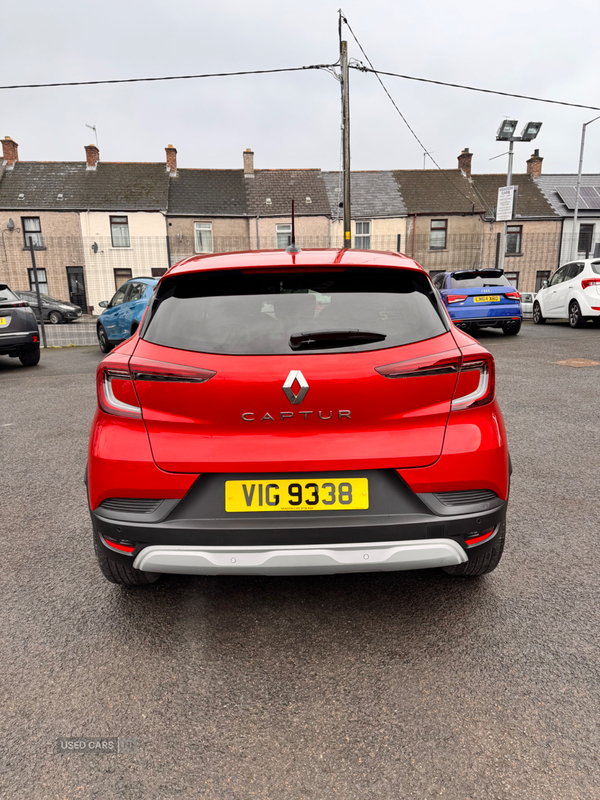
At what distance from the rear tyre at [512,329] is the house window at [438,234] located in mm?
24131

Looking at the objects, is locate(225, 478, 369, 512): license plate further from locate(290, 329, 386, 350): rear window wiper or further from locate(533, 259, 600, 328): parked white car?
locate(533, 259, 600, 328): parked white car

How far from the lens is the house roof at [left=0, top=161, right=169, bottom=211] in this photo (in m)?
34.9

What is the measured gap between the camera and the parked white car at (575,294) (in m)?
14.0

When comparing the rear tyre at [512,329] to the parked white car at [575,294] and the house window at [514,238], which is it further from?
the house window at [514,238]

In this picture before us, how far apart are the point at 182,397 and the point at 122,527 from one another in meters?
0.56

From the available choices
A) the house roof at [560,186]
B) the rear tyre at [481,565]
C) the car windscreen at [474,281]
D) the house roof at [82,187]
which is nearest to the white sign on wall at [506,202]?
the car windscreen at [474,281]

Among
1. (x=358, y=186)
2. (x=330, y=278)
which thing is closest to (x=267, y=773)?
(x=330, y=278)

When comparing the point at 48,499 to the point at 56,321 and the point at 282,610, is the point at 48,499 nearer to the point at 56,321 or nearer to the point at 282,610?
the point at 282,610

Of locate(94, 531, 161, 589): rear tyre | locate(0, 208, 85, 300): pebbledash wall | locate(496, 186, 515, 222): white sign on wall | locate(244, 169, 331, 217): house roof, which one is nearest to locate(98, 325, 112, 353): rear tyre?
locate(94, 531, 161, 589): rear tyre

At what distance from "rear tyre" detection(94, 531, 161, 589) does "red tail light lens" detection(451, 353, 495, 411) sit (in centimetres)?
155

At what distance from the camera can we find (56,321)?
28.6m

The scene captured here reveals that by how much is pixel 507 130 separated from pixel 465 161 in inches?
560

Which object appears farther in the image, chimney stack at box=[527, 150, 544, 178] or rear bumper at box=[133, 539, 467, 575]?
chimney stack at box=[527, 150, 544, 178]

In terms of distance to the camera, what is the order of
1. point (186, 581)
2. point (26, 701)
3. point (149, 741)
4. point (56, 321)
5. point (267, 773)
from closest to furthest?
point (267, 773) < point (149, 741) < point (26, 701) < point (186, 581) < point (56, 321)
